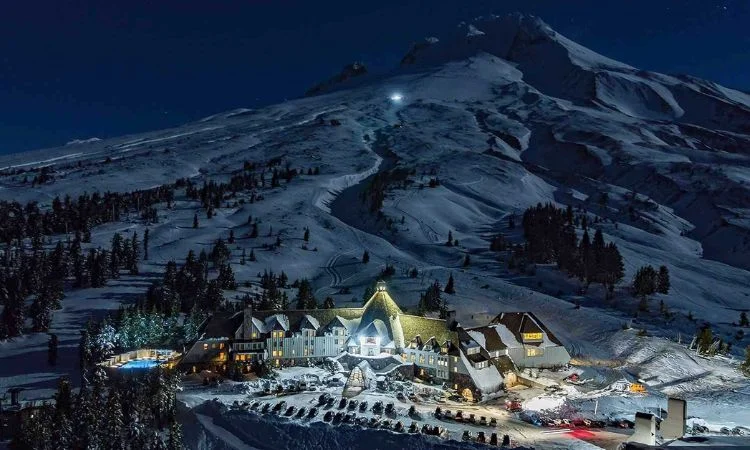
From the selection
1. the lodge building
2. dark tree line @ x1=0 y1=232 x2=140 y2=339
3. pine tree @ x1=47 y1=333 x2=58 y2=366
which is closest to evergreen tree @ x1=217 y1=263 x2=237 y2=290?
dark tree line @ x1=0 y1=232 x2=140 y2=339

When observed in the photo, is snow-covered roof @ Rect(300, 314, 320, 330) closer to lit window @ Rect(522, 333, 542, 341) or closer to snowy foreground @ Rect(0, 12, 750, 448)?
snowy foreground @ Rect(0, 12, 750, 448)

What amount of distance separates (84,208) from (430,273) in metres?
87.4

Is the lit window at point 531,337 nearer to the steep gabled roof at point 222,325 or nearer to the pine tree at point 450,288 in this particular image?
the steep gabled roof at point 222,325

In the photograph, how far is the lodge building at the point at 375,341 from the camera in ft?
198

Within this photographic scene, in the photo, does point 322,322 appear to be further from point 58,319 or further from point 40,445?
point 58,319

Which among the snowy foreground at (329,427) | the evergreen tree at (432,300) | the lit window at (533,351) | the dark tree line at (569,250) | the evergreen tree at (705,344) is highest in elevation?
the dark tree line at (569,250)

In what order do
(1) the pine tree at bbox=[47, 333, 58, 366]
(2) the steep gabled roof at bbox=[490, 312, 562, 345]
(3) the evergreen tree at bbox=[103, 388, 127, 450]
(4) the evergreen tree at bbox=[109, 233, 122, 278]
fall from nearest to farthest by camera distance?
(3) the evergreen tree at bbox=[103, 388, 127, 450] < (2) the steep gabled roof at bbox=[490, 312, 562, 345] < (1) the pine tree at bbox=[47, 333, 58, 366] < (4) the evergreen tree at bbox=[109, 233, 122, 278]

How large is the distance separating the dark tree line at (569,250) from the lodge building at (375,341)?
38.2 m

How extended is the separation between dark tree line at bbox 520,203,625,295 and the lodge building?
38248mm

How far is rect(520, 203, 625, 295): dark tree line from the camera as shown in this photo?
103 meters

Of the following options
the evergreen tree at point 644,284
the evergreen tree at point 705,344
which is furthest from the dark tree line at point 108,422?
the evergreen tree at point 644,284

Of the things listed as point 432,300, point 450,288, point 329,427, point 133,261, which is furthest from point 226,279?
point 329,427

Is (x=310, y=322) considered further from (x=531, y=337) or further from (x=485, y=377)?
(x=531, y=337)

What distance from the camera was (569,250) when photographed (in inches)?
4373
